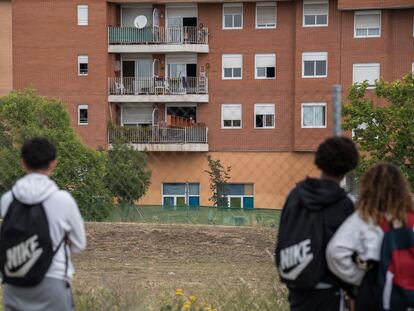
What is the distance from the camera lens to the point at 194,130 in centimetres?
4359

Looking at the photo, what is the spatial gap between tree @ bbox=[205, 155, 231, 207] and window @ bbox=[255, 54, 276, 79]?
17.3ft

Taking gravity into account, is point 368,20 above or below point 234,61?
above

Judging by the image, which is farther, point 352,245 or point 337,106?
point 337,106

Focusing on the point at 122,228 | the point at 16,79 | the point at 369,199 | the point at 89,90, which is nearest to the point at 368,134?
the point at 89,90

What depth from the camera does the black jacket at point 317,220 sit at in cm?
497

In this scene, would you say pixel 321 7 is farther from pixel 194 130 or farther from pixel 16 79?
pixel 16 79

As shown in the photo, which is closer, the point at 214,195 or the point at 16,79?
the point at 214,195

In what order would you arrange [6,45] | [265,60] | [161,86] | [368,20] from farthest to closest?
1. [6,45]
2. [265,60]
3. [161,86]
4. [368,20]

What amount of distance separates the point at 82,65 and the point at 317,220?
40.9m

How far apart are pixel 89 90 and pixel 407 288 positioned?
40.6 m

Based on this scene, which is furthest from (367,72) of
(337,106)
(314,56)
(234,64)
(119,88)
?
(337,106)

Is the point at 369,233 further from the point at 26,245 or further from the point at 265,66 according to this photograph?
the point at 265,66

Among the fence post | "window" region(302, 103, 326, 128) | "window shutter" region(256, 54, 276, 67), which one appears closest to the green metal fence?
the fence post

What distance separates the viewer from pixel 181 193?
39.0 meters
